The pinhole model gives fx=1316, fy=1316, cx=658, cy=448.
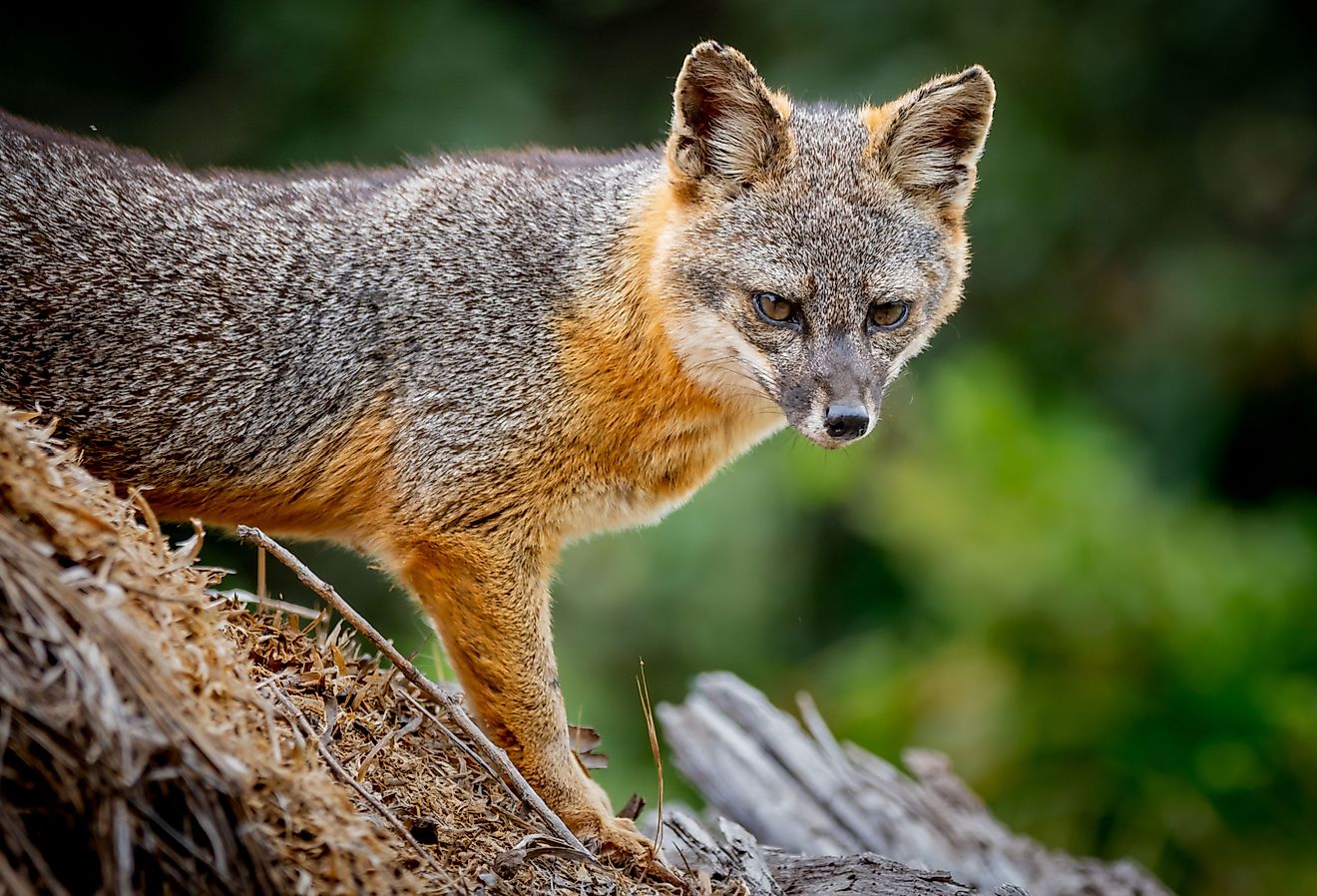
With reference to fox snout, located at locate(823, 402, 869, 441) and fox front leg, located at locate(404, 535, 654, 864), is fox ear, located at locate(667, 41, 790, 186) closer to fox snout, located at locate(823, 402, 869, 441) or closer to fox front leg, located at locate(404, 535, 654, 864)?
fox snout, located at locate(823, 402, 869, 441)

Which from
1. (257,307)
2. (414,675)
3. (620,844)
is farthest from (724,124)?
(620,844)

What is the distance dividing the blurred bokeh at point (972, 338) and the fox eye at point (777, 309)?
12.6ft

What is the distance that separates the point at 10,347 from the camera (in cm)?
443

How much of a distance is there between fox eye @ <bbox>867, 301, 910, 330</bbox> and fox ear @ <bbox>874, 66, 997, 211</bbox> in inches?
19.8

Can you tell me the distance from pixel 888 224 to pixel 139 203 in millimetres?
2740

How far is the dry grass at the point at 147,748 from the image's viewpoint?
2605 mm

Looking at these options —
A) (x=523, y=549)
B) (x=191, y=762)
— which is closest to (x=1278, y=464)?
(x=523, y=549)

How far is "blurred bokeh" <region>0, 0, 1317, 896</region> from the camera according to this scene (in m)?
8.29

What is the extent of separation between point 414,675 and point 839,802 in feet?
9.00

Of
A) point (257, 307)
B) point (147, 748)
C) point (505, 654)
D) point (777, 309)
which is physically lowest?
point (147, 748)

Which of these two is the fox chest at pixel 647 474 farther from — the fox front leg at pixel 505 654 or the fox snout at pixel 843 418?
the fox snout at pixel 843 418

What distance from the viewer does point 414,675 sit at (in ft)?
12.2

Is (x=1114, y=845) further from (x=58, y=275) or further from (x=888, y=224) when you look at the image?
(x=58, y=275)

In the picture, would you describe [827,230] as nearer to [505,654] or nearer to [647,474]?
[647,474]
